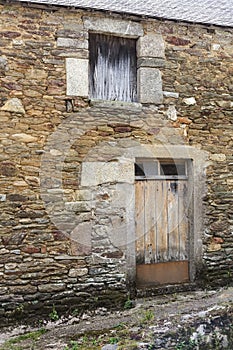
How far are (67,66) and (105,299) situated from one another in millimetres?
3008

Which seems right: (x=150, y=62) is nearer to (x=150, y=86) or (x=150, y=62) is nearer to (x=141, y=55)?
(x=141, y=55)

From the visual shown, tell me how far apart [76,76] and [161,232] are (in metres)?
2.41

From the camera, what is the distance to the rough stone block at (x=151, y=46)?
206 inches

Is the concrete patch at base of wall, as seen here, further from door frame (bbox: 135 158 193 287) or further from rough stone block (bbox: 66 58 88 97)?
rough stone block (bbox: 66 58 88 97)

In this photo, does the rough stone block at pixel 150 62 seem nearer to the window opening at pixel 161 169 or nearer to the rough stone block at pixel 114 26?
the rough stone block at pixel 114 26

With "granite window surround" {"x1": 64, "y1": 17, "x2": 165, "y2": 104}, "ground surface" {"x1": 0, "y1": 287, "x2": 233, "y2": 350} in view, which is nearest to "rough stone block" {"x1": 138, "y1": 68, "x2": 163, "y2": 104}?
"granite window surround" {"x1": 64, "y1": 17, "x2": 165, "y2": 104}

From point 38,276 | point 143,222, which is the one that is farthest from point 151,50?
point 38,276

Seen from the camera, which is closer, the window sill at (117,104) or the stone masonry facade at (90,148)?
the stone masonry facade at (90,148)

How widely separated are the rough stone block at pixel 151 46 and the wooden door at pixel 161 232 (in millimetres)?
1720

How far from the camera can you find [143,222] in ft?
17.6

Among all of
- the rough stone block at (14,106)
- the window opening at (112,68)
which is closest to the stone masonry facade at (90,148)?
the rough stone block at (14,106)

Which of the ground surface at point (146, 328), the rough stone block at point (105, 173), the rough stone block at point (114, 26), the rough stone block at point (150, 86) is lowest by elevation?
the ground surface at point (146, 328)

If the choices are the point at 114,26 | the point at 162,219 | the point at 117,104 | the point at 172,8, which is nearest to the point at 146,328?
the point at 162,219

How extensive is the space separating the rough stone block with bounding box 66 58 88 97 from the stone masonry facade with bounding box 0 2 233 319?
1cm
